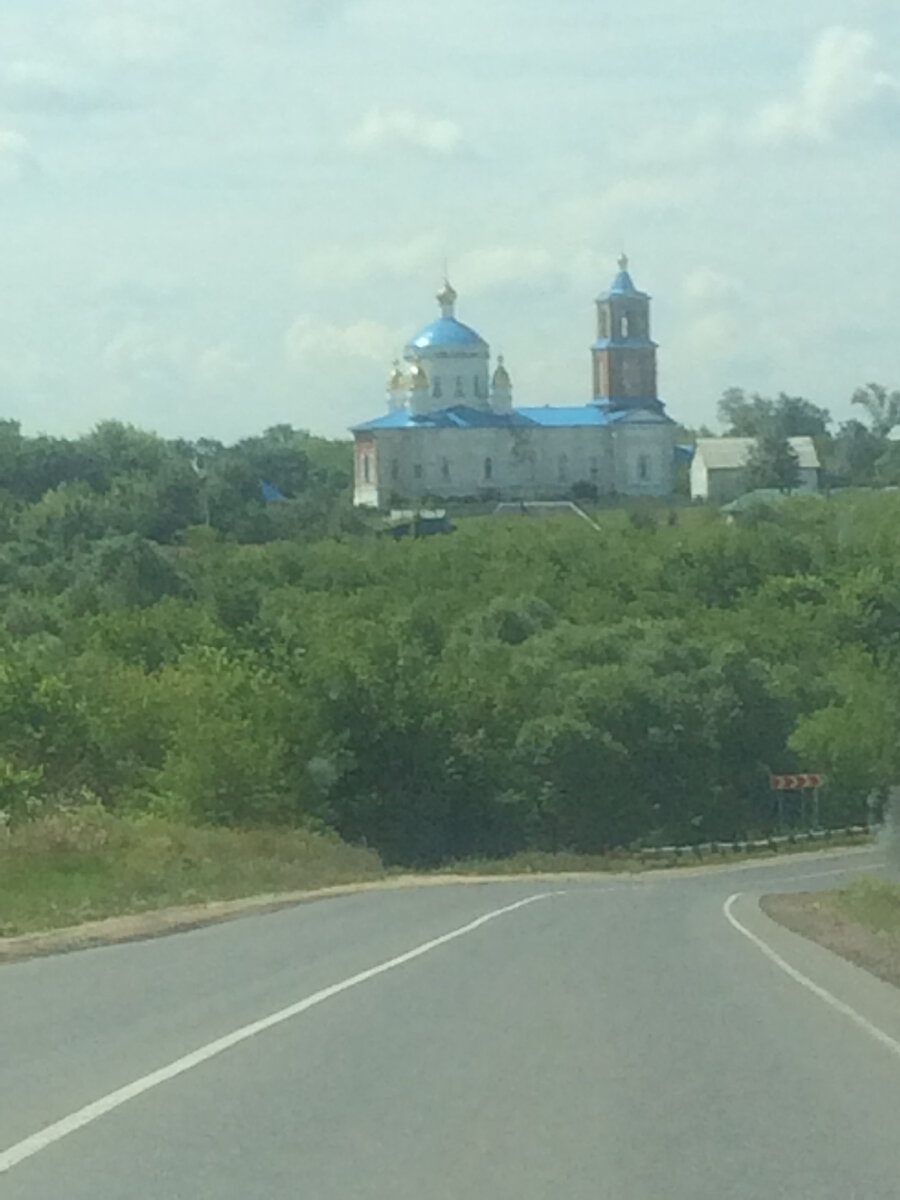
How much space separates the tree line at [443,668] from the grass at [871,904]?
13857 millimetres

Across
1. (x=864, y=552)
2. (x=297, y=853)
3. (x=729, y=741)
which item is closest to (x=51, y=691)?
(x=297, y=853)

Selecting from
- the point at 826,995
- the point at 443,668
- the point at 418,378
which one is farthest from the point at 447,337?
the point at 826,995

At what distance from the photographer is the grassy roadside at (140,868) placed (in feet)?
82.0

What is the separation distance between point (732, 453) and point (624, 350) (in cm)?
1168

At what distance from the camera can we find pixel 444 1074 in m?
11.6

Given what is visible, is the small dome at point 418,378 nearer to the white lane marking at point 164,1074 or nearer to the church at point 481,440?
the church at point 481,440

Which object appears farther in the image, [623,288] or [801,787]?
[623,288]

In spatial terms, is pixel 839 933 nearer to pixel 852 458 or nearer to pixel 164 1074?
pixel 164 1074

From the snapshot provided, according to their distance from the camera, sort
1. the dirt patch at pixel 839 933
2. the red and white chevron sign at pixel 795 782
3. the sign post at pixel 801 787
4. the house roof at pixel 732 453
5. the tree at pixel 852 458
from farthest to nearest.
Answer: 1. the tree at pixel 852 458
2. the house roof at pixel 732 453
3. the sign post at pixel 801 787
4. the red and white chevron sign at pixel 795 782
5. the dirt patch at pixel 839 933

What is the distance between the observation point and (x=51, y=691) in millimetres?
53250

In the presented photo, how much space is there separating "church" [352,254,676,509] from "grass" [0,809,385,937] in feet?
360

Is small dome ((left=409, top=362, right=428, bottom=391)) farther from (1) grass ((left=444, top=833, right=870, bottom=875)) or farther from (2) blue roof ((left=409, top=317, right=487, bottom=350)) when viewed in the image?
(1) grass ((left=444, top=833, right=870, bottom=875))

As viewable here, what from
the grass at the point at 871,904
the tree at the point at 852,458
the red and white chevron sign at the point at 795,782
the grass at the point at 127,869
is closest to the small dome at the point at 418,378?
the tree at the point at 852,458

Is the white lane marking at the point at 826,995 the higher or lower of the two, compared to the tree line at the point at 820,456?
lower
